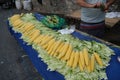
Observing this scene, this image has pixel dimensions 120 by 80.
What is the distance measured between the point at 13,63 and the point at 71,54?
2.29 metres

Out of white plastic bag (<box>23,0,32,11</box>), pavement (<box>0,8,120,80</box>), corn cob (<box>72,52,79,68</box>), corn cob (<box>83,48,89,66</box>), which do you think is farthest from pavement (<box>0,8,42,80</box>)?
white plastic bag (<box>23,0,32,11</box>)

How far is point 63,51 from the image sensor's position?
417cm

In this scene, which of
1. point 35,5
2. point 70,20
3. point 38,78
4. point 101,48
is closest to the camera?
point 101,48

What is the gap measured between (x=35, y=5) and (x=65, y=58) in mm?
6170

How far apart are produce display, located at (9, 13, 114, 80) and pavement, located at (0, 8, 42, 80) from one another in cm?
77

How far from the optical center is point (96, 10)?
13.6 ft

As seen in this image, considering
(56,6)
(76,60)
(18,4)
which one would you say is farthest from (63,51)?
(18,4)

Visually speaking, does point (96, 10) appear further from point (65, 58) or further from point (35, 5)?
point (35, 5)

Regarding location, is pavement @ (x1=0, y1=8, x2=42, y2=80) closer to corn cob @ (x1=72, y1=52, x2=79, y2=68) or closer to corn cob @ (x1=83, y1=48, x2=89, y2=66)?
corn cob @ (x1=72, y1=52, x2=79, y2=68)

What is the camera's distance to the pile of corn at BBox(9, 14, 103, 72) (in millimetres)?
3870

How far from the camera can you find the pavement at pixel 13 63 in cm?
533

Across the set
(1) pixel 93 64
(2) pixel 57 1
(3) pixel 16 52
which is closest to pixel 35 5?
(2) pixel 57 1

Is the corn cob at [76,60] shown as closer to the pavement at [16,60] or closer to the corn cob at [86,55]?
the corn cob at [86,55]

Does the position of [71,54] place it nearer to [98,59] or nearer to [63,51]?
[63,51]
